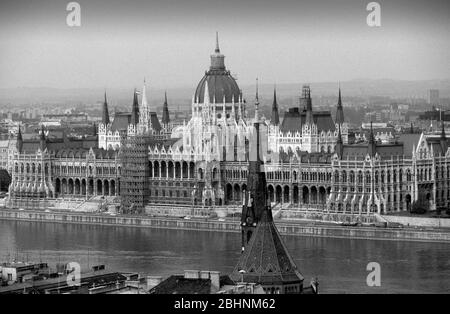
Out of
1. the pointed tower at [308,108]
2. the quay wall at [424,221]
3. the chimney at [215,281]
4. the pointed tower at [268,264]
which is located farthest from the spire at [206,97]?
the chimney at [215,281]

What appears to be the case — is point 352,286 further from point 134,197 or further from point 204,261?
point 134,197

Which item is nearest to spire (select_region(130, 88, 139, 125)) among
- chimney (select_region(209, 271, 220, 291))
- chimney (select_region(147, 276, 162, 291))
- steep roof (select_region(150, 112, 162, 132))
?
steep roof (select_region(150, 112, 162, 132))

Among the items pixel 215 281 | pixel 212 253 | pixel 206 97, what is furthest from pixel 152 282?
pixel 206 97

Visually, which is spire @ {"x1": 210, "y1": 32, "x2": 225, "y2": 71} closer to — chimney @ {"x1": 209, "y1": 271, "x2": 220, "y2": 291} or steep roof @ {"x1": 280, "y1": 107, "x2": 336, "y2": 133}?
steep roof @ {"x1": 280, "y1": 107, "x2": 336, "y2": 133}

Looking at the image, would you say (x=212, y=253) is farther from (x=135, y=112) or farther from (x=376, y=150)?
(x=135, y=112)

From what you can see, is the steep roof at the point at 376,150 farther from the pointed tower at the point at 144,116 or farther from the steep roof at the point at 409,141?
the pointed tower at the point at 144,116

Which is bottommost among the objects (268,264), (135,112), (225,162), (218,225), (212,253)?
(212,253)
